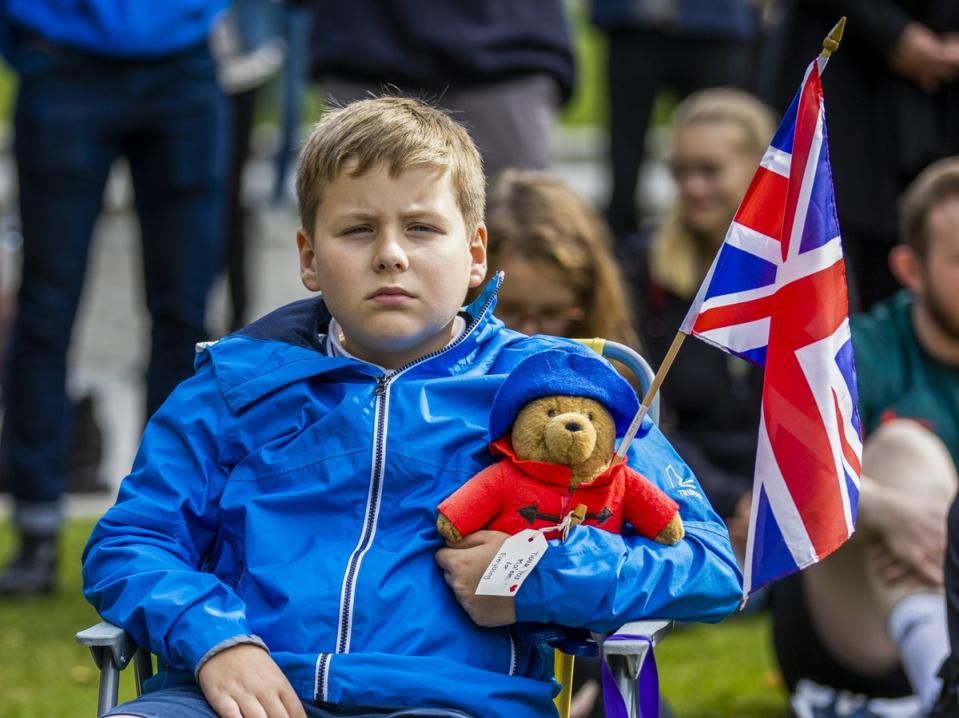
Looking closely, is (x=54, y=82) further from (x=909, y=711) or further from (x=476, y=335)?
(x=909, y=711)

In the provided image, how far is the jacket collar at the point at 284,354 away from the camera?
3094mm

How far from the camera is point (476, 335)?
126 inches

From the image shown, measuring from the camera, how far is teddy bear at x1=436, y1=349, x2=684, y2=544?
2914 mm

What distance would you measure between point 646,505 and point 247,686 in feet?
2.35

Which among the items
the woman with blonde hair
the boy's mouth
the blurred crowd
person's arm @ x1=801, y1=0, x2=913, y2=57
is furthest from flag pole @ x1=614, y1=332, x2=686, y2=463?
person's arm @ x1=801, y1=0, x2=913, y2=57

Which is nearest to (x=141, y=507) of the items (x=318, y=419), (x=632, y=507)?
(x=318, y=419)

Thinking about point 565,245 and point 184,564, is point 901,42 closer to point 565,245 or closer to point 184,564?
point 565,245

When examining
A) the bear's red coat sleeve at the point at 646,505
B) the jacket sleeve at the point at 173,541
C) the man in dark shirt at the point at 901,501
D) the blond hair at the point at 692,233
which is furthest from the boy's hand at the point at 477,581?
the blond hair at the point at 692,233

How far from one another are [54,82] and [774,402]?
3113 millimetres

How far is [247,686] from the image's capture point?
9.15 ft

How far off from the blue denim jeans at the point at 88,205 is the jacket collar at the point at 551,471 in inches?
111

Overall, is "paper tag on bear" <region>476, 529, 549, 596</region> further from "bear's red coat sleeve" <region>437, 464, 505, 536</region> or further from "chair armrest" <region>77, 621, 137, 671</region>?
"chair armrest" <region>77, 621, 137, 671</region>

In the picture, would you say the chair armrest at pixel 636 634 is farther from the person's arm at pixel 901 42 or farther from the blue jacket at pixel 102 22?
the person's arm at pixel 901 42

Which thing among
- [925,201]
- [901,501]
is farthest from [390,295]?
[925,201]
